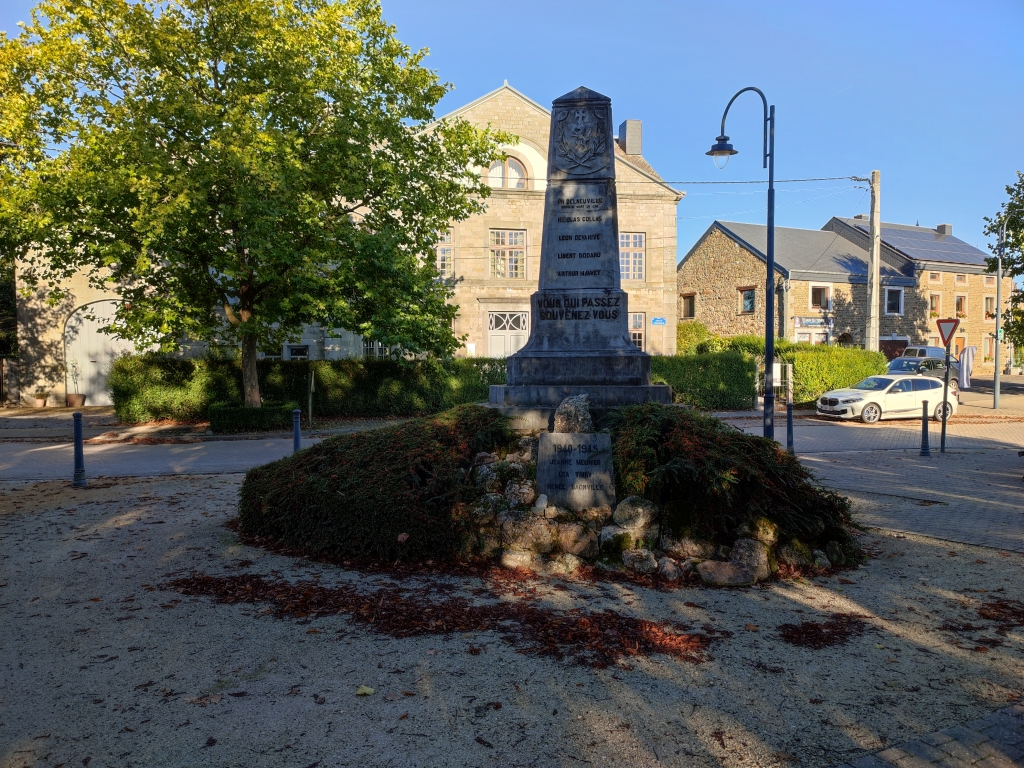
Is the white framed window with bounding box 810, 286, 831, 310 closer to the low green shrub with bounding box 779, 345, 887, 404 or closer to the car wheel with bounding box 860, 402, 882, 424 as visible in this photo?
the low green shrub with bounding box 779, 345, 887, 404

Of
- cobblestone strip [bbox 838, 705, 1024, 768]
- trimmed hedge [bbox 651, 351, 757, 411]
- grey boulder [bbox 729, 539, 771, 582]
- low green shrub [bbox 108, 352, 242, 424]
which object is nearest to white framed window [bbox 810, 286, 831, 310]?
trimmed hedge [bbox 651, 351, 757, 411]

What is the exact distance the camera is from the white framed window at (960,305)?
148 feet

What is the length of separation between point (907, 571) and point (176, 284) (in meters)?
15.8

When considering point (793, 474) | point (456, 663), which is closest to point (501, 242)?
point (793, 474)

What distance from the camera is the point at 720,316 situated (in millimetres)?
42812

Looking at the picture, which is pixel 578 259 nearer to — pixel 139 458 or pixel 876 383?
pixel 139 458

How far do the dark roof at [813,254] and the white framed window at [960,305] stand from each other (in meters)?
4.66

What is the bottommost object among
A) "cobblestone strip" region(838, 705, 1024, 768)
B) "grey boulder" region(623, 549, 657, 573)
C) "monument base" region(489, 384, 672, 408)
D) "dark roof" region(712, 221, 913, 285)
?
"cobblestone strip" region(838, 705, 1024, 768)

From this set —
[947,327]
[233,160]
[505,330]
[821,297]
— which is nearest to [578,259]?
[233,160]

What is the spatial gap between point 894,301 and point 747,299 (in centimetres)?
997

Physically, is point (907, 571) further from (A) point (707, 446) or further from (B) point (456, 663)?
(B) point (456, 663)

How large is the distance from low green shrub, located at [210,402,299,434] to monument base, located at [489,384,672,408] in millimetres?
12288

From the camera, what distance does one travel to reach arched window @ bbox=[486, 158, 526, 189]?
31438 millimetres

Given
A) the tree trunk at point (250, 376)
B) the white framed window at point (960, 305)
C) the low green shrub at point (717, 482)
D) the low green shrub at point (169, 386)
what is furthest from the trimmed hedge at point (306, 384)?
the white framed window at point (960, 305)
